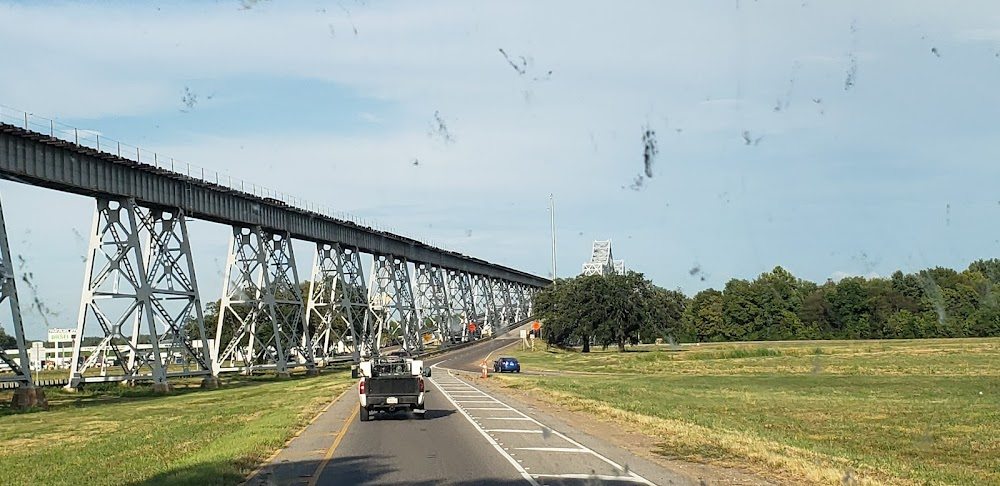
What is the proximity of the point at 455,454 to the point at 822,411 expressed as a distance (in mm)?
19376

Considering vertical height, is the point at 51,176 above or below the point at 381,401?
above

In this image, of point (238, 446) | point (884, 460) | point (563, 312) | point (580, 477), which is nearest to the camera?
point (580, 477)

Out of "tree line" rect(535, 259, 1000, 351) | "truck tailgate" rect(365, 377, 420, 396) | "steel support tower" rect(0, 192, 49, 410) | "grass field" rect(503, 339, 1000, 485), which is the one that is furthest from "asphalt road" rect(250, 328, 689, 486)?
"tree line" rect(535, 259, 1000, 351)

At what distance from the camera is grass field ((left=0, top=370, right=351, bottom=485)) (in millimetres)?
19609

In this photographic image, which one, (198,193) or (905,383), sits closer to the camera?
(905,383)

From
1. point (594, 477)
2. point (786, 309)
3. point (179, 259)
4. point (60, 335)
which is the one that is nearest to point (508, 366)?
point (179, 259)

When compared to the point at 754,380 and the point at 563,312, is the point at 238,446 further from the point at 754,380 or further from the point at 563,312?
the point at 563,312

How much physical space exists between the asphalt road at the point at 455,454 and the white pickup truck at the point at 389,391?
1.55ft

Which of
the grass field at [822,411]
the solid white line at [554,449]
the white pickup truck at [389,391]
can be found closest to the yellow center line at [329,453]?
the white pickup truck at [389,391]

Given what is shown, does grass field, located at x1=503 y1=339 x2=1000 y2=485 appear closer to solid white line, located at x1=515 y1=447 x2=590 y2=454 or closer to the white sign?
solid white line, located at x1=515 y1=447 x2=590 y2=454

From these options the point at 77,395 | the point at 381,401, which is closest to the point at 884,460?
the point at 381,401

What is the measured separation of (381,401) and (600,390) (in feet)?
66.3

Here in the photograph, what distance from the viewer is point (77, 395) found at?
53594mm

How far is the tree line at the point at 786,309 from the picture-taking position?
4311 inches
